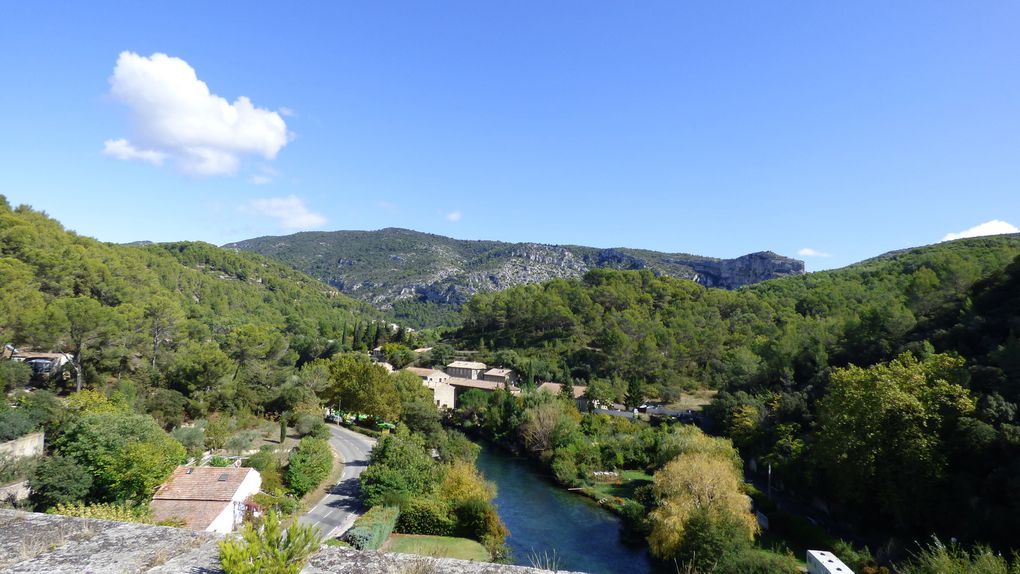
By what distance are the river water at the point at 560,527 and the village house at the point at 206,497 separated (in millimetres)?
11039

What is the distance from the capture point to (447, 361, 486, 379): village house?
2288 inches

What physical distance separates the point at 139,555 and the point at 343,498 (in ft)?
76.7

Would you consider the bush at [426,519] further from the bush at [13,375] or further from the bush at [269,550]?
the bush at [13,375]

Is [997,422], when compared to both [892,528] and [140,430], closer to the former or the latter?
[892,528]

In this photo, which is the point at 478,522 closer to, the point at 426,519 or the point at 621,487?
the point at 426,519

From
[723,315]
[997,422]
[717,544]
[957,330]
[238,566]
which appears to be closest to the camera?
[238,566]

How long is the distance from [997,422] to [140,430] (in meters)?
34.2

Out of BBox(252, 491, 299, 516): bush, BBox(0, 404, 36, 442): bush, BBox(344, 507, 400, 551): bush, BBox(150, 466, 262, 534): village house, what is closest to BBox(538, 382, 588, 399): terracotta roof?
BBox(344, 507, 400, 551): bush

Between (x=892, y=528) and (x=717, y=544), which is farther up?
(x=717, y=544)

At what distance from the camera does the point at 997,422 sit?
64.1 ft

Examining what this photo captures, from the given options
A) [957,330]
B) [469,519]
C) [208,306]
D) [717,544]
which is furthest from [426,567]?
[208,306]

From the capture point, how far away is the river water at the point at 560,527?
2105 centimetres

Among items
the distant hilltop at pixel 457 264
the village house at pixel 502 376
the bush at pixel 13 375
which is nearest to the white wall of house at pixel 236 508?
the bush at pixel 13 375

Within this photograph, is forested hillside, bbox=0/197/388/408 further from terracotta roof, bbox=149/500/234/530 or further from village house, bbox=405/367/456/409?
terracotta roof, bbox=149/500/234/530
